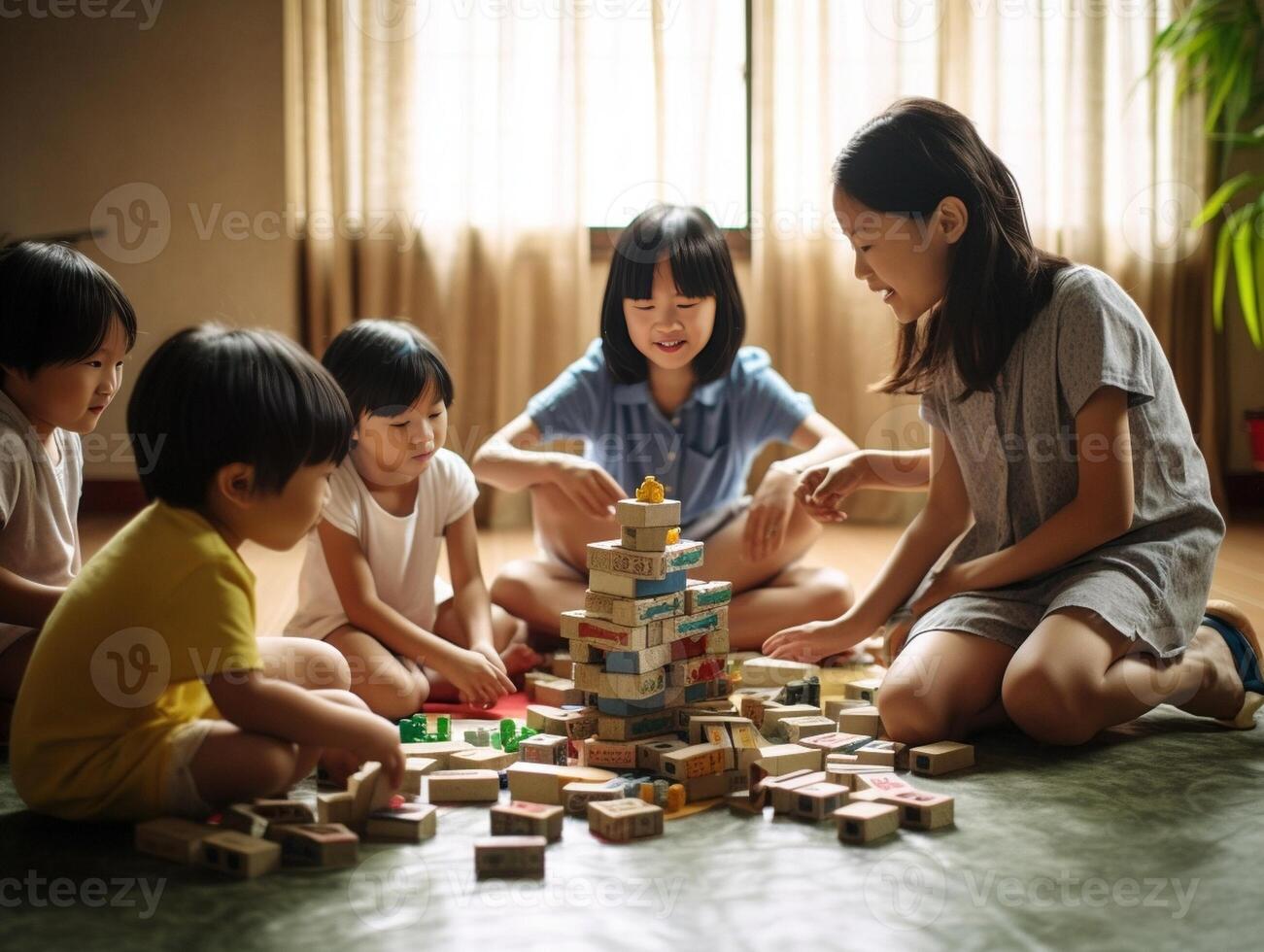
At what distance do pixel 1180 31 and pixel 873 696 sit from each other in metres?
2.34

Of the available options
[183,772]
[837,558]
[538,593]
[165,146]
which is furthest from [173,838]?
[165,146]

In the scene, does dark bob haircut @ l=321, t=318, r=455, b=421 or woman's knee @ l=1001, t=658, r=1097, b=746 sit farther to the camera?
dark bob haircut @ l=321, t=318, r=455, b=421

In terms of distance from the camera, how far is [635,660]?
153 centimetres

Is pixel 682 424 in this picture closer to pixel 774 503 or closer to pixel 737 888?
pixel 774 503

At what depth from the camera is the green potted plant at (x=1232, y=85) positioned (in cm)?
322

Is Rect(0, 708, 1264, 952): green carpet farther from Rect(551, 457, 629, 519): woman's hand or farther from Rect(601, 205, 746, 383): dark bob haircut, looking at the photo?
Rect(601, 205, 746, 383): dark bob haircut

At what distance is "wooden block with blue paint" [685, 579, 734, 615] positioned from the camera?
1.61 meters

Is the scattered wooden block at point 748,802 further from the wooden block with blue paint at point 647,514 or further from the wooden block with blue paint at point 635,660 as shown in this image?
the wooden block with blue paint at point 647,514

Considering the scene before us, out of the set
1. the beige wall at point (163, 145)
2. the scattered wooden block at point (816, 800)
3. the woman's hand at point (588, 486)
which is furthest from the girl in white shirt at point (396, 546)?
the beige wall at point (163, 145)

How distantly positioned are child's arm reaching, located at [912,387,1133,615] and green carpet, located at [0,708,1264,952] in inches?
13.4

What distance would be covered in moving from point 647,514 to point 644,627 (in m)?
0.13

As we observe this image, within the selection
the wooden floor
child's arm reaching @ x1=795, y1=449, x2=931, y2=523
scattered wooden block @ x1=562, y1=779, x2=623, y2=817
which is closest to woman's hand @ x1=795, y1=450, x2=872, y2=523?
child's arm reaching @ x1=795, y1=449, x2=931, y2=523

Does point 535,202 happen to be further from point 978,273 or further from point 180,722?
point 180,722

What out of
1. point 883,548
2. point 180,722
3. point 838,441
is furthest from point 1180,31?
point 180,722
